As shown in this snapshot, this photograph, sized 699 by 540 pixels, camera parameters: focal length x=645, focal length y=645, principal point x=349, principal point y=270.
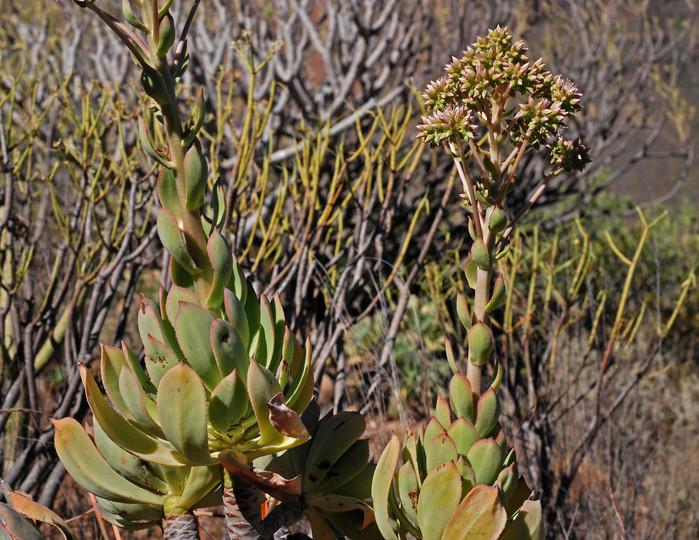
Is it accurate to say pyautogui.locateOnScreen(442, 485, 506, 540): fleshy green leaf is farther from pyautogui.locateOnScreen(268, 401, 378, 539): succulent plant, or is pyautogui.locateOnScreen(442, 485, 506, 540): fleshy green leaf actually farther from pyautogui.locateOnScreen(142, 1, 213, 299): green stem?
pyautogui.locateOnScreen(142, 1, 213, 299): green stem

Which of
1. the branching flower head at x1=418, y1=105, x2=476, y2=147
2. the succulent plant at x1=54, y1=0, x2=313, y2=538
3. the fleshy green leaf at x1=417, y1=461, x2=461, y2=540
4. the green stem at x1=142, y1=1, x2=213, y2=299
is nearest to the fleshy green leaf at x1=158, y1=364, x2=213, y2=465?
the succulent plant at x1=54, y1=0, x2=313, y2=538

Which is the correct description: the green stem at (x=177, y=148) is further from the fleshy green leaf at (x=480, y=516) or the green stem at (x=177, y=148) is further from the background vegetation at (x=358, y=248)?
the background vegetation at (x=358, y=248)

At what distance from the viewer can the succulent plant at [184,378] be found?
2.69ft

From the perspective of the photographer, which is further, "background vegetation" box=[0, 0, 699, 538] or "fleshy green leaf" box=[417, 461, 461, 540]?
"background vegetation" box=[0, 0, 699, 538]

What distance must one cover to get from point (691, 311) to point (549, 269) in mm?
4908

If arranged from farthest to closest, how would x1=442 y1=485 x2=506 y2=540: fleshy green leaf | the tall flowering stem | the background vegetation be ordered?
the background vegetation → the tall flowering stem → x1=442 y1=485 x2=506 y2=540: fleshy green leaf

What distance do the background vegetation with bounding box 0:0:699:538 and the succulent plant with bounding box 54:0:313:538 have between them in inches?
28.9

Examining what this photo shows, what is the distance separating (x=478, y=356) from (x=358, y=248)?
1.61 m

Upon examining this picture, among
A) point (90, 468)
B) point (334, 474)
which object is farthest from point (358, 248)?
point (90, 468)

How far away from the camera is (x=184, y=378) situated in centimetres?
81

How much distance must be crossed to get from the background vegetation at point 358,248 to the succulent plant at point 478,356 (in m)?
0.54

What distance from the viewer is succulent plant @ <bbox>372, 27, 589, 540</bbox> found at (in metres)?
0.82

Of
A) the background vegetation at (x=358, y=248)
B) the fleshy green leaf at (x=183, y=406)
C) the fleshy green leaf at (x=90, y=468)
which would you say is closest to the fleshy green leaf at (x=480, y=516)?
the fleshy green leaf at (x=183, y=406)

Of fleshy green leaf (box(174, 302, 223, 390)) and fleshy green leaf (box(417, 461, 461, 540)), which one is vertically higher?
fleshy green leaf (box(174, 302, 223, 390))
